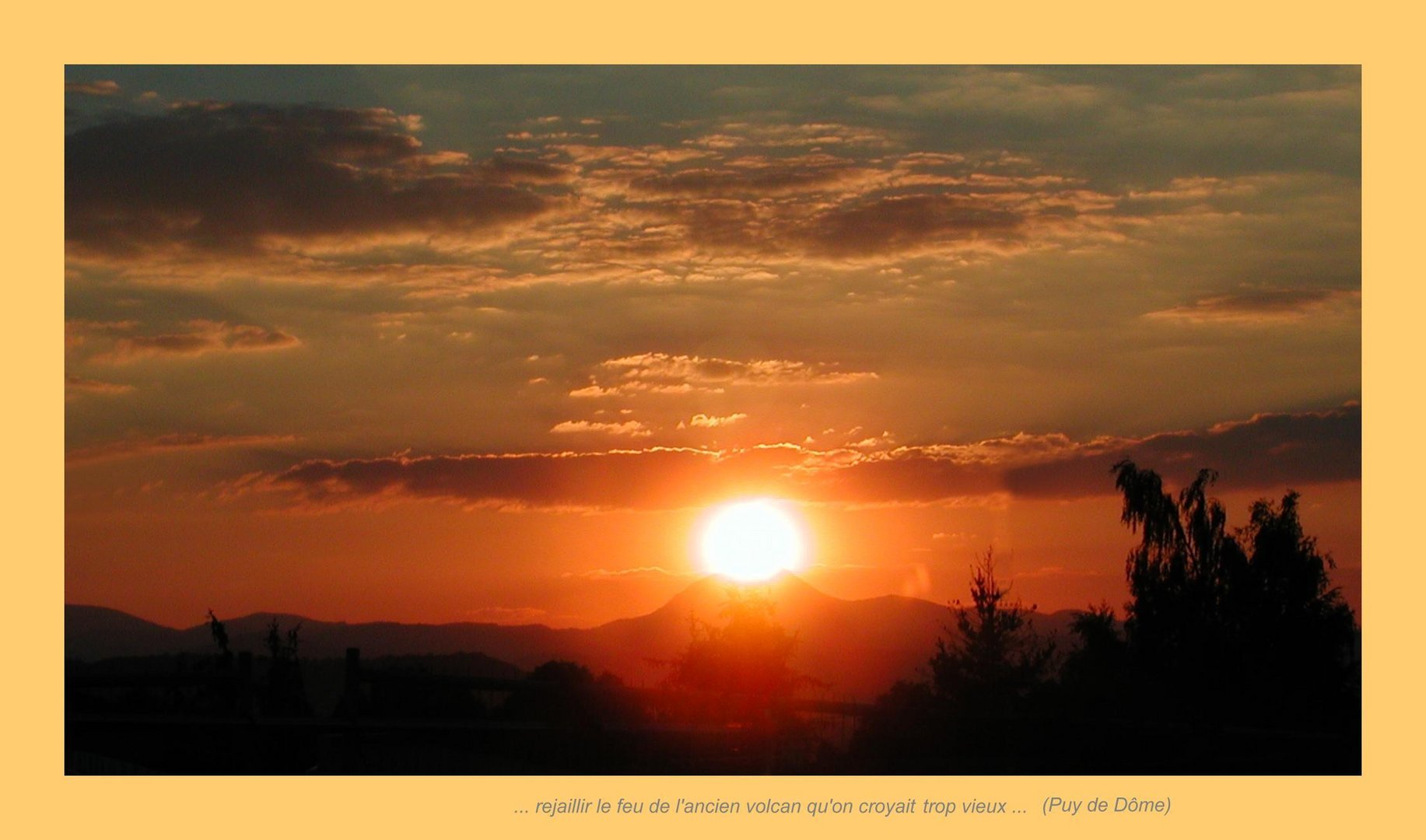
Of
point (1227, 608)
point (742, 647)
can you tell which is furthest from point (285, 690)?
point (1227, 608)

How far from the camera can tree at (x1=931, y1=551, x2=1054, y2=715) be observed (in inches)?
938

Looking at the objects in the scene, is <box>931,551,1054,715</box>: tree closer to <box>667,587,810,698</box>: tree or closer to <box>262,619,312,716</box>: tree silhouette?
<box>667,587,810,698</box>: tree

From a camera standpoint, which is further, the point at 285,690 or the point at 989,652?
the point at 989,652

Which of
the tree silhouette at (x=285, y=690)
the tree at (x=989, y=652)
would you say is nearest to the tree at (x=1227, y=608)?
the tree at (x=989, y=652)

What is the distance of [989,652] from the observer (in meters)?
24.6

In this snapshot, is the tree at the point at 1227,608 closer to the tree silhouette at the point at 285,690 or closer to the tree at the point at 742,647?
the tree at the point at 742,647

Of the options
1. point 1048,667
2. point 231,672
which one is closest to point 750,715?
point 231,672

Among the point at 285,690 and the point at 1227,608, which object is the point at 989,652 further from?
the point at 285,690

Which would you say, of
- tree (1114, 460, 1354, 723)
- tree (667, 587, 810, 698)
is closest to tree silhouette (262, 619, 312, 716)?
tree (667, 587, 810, 698)

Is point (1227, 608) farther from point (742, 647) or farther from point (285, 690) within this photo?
point (285, 690)

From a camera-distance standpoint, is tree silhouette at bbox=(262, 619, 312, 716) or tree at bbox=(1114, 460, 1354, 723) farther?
tree at bbox=(1114, 460, 1354, 723)

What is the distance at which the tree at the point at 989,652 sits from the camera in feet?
78.2

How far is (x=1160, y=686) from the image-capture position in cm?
2402

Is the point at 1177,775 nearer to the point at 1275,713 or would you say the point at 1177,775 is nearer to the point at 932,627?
the point at 1275,713
